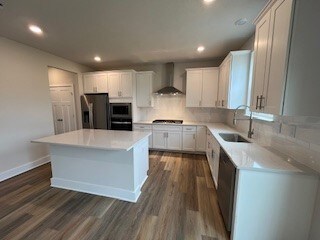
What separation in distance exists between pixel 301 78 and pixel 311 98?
171mm

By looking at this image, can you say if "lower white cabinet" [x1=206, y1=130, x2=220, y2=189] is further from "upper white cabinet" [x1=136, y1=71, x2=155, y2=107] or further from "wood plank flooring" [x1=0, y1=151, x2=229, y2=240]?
"upper white cabinet" [x1=136, y1=71, x2=155, y2=107]

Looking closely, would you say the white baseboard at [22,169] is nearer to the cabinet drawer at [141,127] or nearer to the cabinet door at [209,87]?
the cabinet drawer at [141,127]

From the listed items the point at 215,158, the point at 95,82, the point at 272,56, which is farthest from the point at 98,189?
the point at 95,82

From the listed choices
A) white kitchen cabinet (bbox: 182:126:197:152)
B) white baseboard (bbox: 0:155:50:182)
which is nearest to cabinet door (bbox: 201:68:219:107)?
white kitchen cabinet (bbox: 182:126:197:152)

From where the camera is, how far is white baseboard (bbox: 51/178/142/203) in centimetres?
220

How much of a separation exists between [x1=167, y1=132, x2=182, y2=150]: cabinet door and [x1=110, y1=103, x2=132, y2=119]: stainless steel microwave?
4.29 ft

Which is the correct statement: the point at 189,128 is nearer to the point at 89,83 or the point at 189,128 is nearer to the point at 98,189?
the point at 98,189

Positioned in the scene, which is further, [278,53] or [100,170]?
[100,170]

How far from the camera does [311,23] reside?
107cm

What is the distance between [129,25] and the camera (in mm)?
2309

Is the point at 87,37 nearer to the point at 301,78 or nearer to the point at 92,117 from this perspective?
the point at 92,117

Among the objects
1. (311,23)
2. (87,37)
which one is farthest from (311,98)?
(87,37)

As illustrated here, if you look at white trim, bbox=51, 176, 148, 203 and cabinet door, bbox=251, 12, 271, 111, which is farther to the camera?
white trim, bbox=51, 176, 148, 203

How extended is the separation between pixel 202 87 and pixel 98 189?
3358mm
